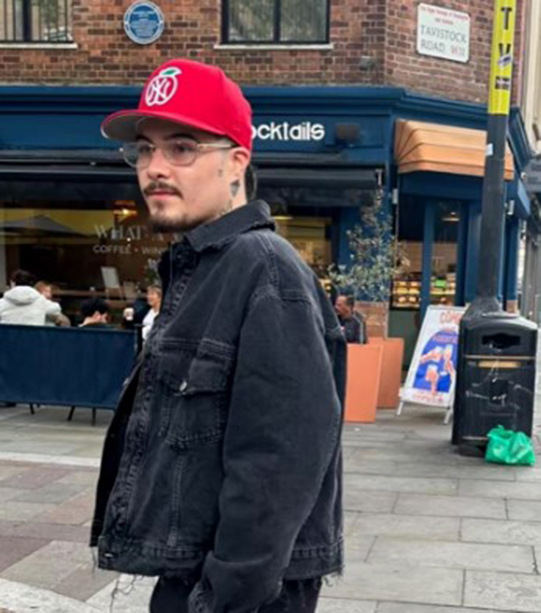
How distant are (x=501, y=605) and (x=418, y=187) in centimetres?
831

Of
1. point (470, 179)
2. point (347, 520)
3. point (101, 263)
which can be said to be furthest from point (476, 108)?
point (347, 520)

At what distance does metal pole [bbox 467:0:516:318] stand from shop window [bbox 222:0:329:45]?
4.44 metres

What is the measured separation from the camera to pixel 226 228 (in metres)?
1.91

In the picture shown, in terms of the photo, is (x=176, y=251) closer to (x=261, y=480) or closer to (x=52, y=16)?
(x=261, y=480)

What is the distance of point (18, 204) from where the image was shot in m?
12.6

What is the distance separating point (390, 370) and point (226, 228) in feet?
26.4

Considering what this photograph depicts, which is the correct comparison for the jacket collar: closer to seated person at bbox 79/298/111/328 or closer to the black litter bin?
the black litter bin

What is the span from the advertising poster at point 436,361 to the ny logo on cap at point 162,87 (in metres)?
7.43

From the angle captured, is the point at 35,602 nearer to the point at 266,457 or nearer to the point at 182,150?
the point at 266,457

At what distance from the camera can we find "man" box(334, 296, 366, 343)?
9.23 m

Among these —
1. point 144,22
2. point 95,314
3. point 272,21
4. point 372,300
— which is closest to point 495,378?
point 372,300

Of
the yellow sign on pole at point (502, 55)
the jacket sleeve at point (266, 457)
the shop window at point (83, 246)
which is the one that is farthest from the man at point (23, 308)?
the jacket sleeve at point (266, 457)

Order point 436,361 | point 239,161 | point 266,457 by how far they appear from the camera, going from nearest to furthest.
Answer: point 266,457
point 239,161
point 436,361

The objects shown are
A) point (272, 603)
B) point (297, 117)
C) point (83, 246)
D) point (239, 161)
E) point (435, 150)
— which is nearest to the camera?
point (272, 603)
